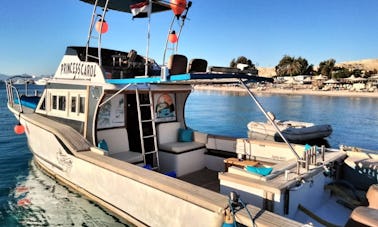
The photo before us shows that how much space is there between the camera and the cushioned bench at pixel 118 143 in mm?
7750

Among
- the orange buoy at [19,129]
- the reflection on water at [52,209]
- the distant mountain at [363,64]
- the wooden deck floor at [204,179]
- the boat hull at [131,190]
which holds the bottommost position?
the reflection on water at [52,209]

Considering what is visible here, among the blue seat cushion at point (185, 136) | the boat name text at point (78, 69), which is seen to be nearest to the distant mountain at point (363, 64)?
the blue seat cushion at point (185, 136)

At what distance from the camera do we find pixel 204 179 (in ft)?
26.7

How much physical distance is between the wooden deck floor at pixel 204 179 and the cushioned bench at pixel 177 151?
18 centimetres

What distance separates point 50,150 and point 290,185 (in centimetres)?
691

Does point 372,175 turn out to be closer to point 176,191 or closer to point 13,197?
point 176,191

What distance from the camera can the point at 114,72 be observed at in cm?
802

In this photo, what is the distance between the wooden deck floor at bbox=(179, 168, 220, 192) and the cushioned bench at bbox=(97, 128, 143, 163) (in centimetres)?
156

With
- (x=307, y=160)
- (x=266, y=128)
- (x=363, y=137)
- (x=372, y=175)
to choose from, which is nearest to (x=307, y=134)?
(x=266, y=128)

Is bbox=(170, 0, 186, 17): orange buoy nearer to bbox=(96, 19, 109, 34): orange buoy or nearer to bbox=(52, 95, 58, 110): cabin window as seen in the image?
bbox=(96, 19, 109, 34): orange buoy

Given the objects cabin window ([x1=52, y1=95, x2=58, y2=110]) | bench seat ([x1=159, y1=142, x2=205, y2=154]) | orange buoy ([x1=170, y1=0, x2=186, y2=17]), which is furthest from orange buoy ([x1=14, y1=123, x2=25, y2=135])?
orange buoy ([x1=170, y1=0, x2=186, y2=17])

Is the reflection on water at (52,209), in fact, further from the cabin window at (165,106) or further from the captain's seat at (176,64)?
the captain's seat at (176,64)

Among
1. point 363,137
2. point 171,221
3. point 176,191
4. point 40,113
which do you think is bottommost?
point 363,137

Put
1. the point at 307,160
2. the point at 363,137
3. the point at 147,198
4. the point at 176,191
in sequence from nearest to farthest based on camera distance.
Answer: the point at 176,191 → the point at 147,198 → the point at 307,160 → the point at 363,137
